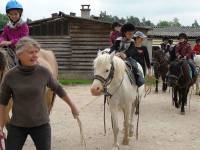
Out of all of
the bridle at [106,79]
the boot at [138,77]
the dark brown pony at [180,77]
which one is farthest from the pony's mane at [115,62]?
the dark brown pony at [180,77]

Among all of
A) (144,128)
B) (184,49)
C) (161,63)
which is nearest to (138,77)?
(144,128)

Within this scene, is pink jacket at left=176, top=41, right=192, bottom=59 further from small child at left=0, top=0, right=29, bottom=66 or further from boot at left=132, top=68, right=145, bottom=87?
small child at left=0, top=0, right=29, bottom=66

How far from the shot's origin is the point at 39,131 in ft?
13.5

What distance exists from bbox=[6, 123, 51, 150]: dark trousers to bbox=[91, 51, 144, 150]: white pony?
194cm

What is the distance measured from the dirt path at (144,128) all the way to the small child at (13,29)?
1.66 meters

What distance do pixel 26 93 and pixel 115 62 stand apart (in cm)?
272

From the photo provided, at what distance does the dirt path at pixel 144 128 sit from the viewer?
24.6 feet

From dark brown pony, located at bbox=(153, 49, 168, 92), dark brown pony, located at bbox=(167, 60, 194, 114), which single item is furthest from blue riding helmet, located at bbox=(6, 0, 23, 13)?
dark brown pony, located at bbox=(153, 49, 168, 92)

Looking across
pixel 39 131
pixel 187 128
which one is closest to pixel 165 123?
pixel 187 128

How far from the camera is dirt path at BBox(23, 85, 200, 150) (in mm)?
7484

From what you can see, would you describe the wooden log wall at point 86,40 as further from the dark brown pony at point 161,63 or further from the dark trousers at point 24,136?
the dark trousers at point 24,136

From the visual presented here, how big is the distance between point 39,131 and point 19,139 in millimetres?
197

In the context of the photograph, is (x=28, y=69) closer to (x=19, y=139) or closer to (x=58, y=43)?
(x=19, y=139)

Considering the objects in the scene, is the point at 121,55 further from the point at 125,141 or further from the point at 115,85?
the point at 125,141
